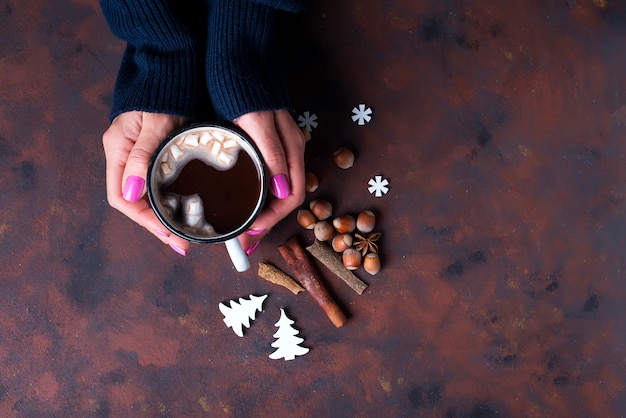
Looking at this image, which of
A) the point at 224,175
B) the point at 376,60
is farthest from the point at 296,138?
the point at 376,60

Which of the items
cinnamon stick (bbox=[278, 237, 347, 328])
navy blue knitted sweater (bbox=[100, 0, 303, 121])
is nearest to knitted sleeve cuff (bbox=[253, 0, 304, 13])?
navy blue knitted sweater (bbox=[100, 0, 303, 121])

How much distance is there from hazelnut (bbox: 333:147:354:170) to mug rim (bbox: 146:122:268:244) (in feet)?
1.19

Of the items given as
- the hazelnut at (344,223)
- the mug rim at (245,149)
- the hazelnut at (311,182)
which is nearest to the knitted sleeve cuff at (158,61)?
the mug rim at (245,149)

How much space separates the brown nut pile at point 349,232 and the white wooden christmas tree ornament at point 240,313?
224mm

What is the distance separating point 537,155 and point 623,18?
1.30 ft

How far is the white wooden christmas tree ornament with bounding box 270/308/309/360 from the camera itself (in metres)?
1.36

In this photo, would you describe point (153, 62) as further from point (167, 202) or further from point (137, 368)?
point (137, 368)

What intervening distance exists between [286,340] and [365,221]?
344mm

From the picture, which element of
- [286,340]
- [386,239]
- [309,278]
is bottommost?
[286,340]

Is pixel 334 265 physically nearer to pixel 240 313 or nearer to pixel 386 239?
pixel 386 239

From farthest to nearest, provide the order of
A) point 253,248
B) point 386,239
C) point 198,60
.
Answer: point 386,239 → point 253,248 → point 198,60

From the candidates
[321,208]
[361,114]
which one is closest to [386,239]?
[321,208]

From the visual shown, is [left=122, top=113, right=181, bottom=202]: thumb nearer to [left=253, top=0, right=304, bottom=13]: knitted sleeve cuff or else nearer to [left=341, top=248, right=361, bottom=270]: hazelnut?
[left=253, top=0, right=304, bottom=13]: knitted sleeve cuff

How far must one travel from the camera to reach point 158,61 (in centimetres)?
110
